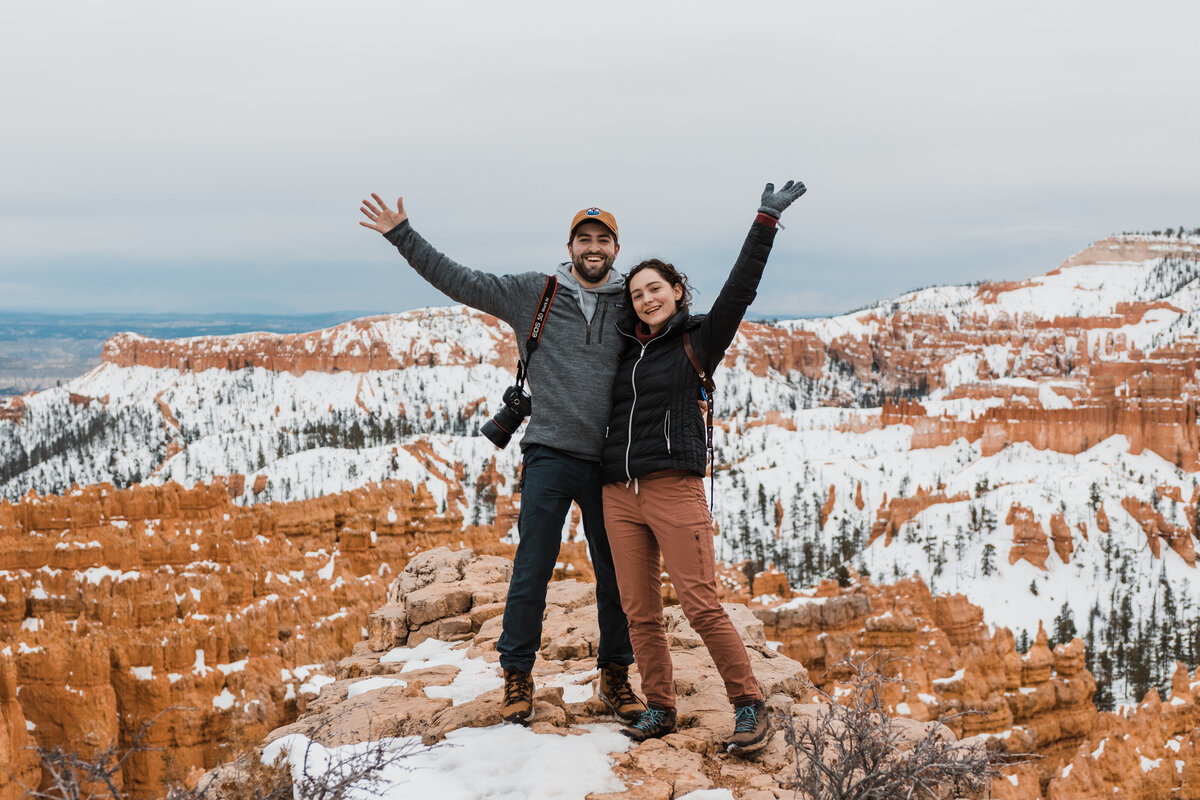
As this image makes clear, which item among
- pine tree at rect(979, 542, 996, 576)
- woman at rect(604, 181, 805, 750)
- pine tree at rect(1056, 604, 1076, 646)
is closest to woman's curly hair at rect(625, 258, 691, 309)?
woman at rect(604, 181, 805, 750)

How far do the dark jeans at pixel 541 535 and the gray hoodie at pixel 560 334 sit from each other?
105 millimetres

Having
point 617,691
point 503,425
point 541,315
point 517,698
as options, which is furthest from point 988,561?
point 541,315

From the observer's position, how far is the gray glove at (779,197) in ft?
11.5

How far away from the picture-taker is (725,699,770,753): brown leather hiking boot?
3826mm

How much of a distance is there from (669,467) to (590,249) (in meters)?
1.20

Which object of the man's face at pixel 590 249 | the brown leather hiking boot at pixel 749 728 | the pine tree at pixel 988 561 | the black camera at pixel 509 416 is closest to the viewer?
the brown leather hiking boot at pixel 749 728

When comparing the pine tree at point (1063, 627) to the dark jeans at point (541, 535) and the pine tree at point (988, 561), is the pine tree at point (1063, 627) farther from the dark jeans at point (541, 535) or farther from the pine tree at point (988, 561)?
the dark jeans at point (541, 535)

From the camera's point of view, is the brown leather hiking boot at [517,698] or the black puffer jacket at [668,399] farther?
the brown leather hiking boot at [517,698]

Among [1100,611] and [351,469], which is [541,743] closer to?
→ [1100,611]

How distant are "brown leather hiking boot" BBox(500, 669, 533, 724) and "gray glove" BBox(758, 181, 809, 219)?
2.62 m

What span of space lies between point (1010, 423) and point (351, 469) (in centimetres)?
7238

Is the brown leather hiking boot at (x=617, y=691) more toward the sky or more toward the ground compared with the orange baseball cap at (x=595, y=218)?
more toward the ground

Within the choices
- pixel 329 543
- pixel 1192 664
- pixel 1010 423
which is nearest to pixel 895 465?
pixel 1010 423

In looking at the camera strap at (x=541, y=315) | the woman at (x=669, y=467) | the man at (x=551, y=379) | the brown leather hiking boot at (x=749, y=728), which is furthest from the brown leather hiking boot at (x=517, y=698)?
the camera strap at (x=541, y=315)
